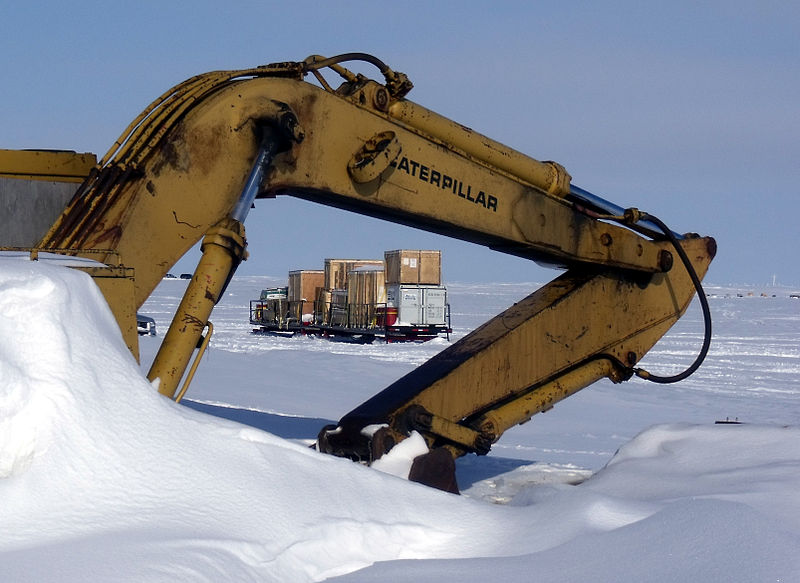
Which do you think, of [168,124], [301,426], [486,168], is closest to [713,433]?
[486,168]

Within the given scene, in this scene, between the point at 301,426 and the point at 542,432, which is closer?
the point at 301,426

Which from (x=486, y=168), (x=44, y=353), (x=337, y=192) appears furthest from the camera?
(x=486, y=168)

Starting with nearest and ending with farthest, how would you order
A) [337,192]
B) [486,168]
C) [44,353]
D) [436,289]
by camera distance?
[44,353] → [337,192] → [486,168] → [436,289]

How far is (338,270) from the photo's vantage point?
Result: 3359 centimetres

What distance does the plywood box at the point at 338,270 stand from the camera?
33.3 meters

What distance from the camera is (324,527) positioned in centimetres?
309

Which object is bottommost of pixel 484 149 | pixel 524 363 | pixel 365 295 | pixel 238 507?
pixel 238 507

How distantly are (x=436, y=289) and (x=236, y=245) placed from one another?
24.8 m

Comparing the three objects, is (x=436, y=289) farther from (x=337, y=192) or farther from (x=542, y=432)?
(x=337, y=192)

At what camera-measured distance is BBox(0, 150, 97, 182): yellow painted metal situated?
4.47 meters

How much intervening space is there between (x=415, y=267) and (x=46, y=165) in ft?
80.8

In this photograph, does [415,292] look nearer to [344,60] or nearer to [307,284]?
[307,284]

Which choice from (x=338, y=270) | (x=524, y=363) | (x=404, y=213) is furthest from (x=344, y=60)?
(x=338, y=270)

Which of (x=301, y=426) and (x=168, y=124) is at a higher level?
(x=168, y=124)
